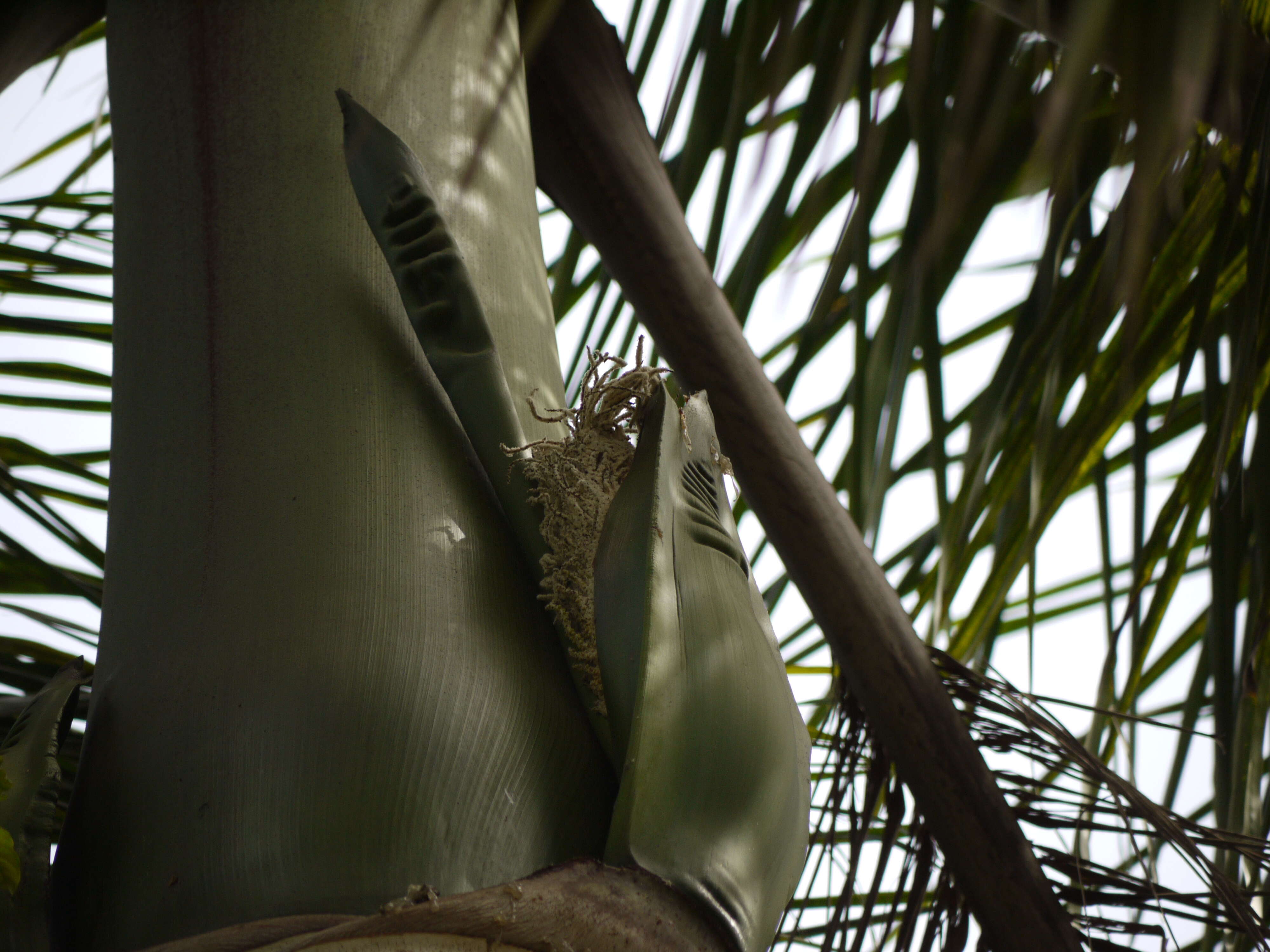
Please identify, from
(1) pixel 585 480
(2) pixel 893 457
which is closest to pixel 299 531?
(1) pixel 585 480

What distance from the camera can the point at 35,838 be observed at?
19.1 inches

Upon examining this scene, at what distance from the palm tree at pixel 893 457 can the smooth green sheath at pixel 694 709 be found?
53mm

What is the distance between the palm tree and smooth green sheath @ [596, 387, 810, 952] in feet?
0.17

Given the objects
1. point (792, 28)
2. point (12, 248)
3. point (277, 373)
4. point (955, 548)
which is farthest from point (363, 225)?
point (12, 248)

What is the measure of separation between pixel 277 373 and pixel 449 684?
197 millimetres

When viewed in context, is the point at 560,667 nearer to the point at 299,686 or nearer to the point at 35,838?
the point at 299,686

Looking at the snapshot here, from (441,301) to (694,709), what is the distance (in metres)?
0.27

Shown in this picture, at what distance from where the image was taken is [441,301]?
601mm

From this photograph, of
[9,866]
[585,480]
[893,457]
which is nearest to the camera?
[9,866]

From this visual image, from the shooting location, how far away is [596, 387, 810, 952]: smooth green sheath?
446mm

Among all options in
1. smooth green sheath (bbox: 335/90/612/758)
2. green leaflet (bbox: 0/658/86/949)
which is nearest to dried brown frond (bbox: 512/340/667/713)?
smooth green sheath (bbox: 335/90/612/758)

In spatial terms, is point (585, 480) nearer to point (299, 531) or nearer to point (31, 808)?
point (299, 531)

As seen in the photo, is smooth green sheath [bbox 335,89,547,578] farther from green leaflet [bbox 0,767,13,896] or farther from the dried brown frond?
green leaflet [bbox 0,767,13,896]

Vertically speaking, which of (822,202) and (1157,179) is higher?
(822,202)
